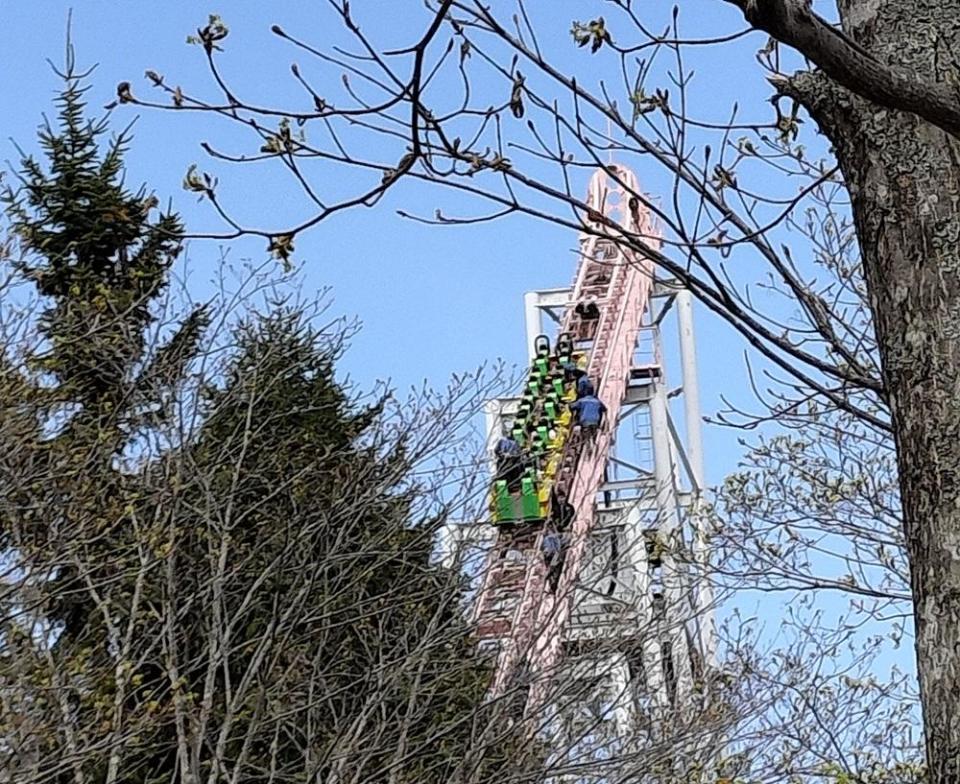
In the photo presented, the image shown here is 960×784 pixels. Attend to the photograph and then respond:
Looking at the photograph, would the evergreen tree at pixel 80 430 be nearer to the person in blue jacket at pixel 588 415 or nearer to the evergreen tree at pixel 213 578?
the evergreen tree at pixel 213 578

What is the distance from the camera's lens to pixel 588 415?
13.1 metres

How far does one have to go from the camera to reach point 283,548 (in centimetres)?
974

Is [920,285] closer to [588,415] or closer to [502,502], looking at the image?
[502,502]

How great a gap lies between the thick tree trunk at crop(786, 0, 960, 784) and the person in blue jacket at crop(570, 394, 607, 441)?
11.1 m

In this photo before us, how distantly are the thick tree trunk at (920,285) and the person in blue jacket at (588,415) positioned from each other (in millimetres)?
11062

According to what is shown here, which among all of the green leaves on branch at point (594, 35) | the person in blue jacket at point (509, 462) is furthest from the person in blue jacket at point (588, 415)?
the green leaves on branch at point (594, 35)

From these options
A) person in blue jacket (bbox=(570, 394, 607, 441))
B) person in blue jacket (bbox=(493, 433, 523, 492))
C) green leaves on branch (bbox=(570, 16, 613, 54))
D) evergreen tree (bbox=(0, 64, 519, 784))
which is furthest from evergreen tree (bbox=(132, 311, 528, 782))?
green leaves on branch (bbox=(570, 16, 613, 54))

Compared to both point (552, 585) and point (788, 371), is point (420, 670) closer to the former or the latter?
point (552, 585)

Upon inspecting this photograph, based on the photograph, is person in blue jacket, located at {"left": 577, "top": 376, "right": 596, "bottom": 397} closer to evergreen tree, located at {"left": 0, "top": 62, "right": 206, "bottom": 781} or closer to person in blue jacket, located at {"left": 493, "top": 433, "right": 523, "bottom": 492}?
person in blue jacket, located at {"left": 493, "top": 433, "right": 523, "bottom": 492}

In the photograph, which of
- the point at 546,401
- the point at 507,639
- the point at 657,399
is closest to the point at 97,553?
the point at 507,639

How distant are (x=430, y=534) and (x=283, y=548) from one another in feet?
3.95

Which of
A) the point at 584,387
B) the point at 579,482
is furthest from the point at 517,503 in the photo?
the point at 584,387

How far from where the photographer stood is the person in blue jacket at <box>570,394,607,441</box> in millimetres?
13148

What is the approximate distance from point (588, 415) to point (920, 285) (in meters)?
11.3
